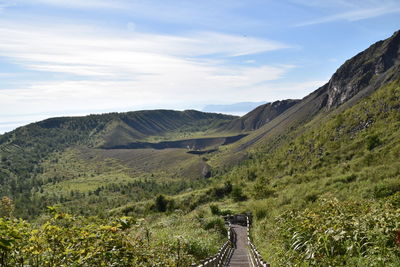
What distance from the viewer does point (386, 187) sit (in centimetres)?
2011

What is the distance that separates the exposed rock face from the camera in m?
111

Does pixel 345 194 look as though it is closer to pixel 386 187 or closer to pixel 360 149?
pixel 386 187

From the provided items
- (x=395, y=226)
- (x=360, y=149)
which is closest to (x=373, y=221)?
(x=395, y=226)

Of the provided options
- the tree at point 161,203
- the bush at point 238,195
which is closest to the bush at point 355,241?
the bush at point 238,195

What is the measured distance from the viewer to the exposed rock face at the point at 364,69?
11088cm

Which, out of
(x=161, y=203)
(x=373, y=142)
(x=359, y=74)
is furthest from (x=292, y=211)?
(x=359, y=74)

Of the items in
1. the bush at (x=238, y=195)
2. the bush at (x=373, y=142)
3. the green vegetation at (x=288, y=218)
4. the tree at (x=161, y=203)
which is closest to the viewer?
the green vegetation at (x=288, y=218)

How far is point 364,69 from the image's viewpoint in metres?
121

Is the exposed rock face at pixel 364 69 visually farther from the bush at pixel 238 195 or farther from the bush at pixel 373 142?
the bush at pixel 238 195

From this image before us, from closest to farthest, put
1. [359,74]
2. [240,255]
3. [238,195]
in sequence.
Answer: [240,255] → [238,195] → [359,74]

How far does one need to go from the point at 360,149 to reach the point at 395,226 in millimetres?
38080

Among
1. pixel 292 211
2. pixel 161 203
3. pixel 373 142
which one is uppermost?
pixel 373 142

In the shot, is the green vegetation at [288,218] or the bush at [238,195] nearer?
the green vegetation at [288,218]

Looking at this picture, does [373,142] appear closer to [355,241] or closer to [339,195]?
[339,195]
